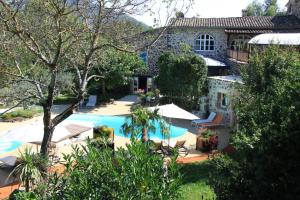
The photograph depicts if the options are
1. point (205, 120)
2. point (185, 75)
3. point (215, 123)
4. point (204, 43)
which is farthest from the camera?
point (204, 43)

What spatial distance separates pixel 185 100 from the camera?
1193 inches

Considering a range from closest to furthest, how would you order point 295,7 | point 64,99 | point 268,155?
point 268,155 → point 64,99 → point 295,7

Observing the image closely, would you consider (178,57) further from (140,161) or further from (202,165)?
(140,161)

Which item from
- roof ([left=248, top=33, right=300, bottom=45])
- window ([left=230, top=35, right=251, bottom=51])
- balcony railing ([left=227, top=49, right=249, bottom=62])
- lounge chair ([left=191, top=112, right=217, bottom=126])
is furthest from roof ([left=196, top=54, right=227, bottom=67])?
lounge chair ([left=191, top=112, right=217, bottom=126])

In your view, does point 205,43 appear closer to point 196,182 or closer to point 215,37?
point 215,37

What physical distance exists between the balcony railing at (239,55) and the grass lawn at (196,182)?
14782mm

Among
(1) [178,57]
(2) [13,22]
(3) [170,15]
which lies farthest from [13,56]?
(1) [178,57]

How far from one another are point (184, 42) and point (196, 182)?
24867mm

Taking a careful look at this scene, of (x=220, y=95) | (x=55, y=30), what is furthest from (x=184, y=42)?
(x=55, y=30)

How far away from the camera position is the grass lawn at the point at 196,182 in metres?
12.8

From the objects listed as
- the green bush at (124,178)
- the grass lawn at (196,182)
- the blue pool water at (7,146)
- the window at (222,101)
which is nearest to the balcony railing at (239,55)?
the window at (222,101)

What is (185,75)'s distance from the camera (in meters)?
29.3

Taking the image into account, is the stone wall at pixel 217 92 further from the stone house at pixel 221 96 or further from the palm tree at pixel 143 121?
the palm tree at pixel 143 121

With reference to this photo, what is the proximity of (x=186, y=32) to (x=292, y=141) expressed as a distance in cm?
3243
